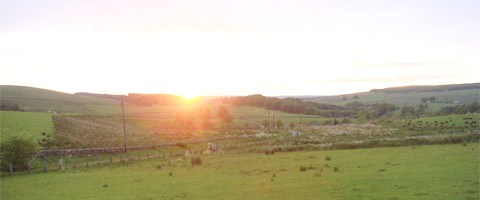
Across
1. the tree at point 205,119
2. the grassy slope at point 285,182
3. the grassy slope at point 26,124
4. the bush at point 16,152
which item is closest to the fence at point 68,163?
the bush at point 16,152

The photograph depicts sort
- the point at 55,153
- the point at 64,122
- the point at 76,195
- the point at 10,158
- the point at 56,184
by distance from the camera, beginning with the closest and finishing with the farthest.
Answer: the point at 76,195, the point at 56,184, the point at 10,158, the point at 55,153, the point at 64,122

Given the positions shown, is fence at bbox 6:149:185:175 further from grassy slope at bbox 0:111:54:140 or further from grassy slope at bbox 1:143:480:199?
grassy slope at bbox 0:111:54:140

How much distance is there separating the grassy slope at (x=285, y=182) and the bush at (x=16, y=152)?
18.1ft

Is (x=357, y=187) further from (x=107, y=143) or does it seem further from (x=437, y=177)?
(x=107, y=143)

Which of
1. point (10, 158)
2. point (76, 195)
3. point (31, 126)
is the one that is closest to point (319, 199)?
point (76, 195)

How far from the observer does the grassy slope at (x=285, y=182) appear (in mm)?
21516

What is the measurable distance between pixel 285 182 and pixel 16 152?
3537 cm

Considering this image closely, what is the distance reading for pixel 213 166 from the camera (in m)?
39.3

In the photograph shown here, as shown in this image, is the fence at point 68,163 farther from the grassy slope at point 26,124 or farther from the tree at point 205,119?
the tree at point 205,119

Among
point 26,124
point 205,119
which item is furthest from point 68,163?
point 205,119

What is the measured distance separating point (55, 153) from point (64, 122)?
95.8 feet

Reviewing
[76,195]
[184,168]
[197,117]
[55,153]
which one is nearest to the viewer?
[76,195]

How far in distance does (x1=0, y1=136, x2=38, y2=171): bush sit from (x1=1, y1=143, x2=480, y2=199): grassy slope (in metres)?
5.53

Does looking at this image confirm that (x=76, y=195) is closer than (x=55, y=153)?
Yes
